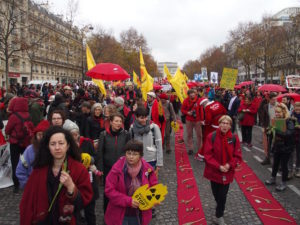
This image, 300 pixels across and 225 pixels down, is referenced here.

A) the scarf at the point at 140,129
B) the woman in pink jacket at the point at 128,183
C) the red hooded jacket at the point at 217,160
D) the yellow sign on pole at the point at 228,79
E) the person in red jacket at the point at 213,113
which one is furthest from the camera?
the yellow sign on pole at the point at 228,79

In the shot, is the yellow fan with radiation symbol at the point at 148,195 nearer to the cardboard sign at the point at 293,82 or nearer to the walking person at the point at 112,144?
the walking person at the point at 112,144

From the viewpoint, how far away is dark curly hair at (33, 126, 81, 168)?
215cm

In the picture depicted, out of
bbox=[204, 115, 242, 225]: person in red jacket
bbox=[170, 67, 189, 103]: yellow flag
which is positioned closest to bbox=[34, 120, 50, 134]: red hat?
bbox=[204, 115, 242, 225]: person in red jacket

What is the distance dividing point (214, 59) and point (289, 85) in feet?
200

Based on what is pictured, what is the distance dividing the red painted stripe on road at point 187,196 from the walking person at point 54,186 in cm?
217

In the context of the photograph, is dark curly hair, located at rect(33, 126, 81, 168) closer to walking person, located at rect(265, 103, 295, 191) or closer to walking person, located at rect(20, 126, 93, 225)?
walking person, located at rect(20, 126, 93, 225)

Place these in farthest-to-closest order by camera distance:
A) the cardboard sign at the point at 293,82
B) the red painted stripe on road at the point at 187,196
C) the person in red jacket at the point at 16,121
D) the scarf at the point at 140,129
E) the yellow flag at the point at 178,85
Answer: the cardboard sign at the point at 293,82 → the yellow flag at the point at 178,85 → the person in red jacket at the point at 16,121 → the red painted stripe on road at the point at 187,196 → the scarf at the point at 140,129

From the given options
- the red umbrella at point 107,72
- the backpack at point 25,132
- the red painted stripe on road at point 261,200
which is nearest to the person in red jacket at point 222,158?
the red painted stripe on road at point 261,200

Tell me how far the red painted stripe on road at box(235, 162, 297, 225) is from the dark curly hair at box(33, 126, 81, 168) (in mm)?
3048

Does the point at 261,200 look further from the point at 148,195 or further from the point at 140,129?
the point at 148,195

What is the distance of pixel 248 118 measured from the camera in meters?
8.05

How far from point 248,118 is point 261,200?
13.2 ft

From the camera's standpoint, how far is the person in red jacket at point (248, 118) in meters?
8.03

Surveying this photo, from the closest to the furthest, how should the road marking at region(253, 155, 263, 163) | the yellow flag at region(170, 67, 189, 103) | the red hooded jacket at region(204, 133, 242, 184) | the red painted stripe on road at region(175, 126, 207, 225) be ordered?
1. the red hooded jacket at region(204, 133, 242, 184)
2. the red painted stripe on road at region(175, 126, 207, 225)
3. the road marking at region(253, 155, 263, 163)
4. the yellow flag at region(170, 67, 189, 103)
